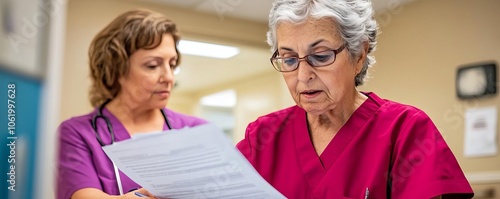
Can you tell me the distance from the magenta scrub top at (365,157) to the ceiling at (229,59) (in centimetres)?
145

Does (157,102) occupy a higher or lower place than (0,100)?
higher

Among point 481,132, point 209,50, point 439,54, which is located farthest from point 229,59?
point 481,132

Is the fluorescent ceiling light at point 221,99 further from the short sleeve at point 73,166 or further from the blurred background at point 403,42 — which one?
the short sleeve at point 73,166

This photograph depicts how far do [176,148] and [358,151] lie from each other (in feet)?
1.23

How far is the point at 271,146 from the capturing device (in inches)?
42.9

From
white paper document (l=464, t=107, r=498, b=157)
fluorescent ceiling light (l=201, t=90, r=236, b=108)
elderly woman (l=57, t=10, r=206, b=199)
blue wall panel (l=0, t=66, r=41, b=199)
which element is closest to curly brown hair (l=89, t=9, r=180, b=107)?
elderly woman (l=57, t=10, r=206, b=199)

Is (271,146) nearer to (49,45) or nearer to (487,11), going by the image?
(49,45)

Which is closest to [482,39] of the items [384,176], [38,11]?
[384,176]

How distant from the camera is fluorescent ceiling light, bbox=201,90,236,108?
22.3 ft

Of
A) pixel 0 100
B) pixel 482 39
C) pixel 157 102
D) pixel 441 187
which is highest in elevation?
pixel 482 39

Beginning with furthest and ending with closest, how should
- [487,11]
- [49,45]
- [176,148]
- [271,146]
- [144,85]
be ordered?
1. [487,11]
2. [144,85]
3. [271,146]
4. [176,148]
5. [49,45]

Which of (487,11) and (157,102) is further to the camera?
(487,11)

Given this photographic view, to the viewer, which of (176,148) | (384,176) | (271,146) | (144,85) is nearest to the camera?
(176,148)

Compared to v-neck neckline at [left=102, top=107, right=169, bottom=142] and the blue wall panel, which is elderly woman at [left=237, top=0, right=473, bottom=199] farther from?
the blue wall panel
